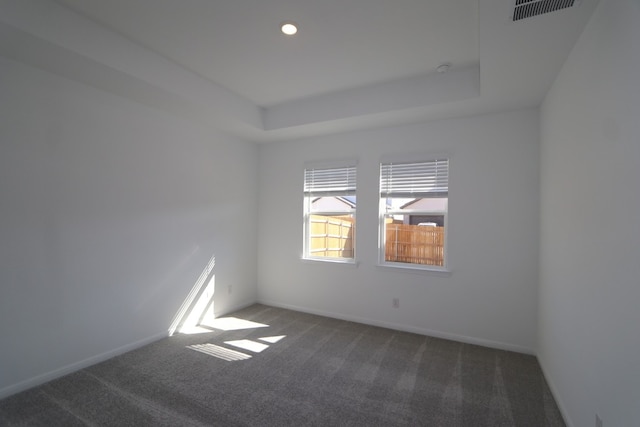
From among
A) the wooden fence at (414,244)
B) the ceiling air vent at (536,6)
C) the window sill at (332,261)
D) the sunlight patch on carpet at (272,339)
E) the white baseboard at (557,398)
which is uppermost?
the ceiling air vent at (536,6)

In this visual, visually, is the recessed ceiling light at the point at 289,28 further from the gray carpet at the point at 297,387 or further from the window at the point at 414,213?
the gray carpet at the point at 297,387

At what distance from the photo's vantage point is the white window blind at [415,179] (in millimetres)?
3698

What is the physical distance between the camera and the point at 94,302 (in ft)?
9.55

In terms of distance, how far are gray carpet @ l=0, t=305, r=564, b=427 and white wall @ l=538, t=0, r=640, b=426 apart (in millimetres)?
510

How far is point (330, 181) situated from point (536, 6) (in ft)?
9.81

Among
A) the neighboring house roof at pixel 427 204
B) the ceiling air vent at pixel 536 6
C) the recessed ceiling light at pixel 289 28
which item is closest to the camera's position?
the ceiling air vent at pixel 536 6

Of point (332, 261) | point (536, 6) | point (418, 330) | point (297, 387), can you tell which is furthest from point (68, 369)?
point (536, 6)

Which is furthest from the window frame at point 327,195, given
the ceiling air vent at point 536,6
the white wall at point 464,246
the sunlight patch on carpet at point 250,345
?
the ceiling air vent at point 536,6

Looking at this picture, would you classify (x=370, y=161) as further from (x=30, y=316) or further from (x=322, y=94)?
(x=30, y=316)

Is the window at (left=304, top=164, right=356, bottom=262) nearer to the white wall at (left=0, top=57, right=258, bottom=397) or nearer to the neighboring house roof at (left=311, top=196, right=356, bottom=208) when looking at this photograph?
the neighboring house roof at (left=311, top=196, right=356, bottom=208)

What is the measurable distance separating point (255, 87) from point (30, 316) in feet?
9.62

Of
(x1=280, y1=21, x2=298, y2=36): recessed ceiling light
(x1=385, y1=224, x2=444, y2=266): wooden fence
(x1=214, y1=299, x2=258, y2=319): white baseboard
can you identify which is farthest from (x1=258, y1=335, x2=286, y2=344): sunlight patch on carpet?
(x1=280, y1=21, x2=298, y2=36): recessed ceiling light

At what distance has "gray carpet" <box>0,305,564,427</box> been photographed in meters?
2.20

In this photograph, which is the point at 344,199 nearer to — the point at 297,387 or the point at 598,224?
the point at 297,387
